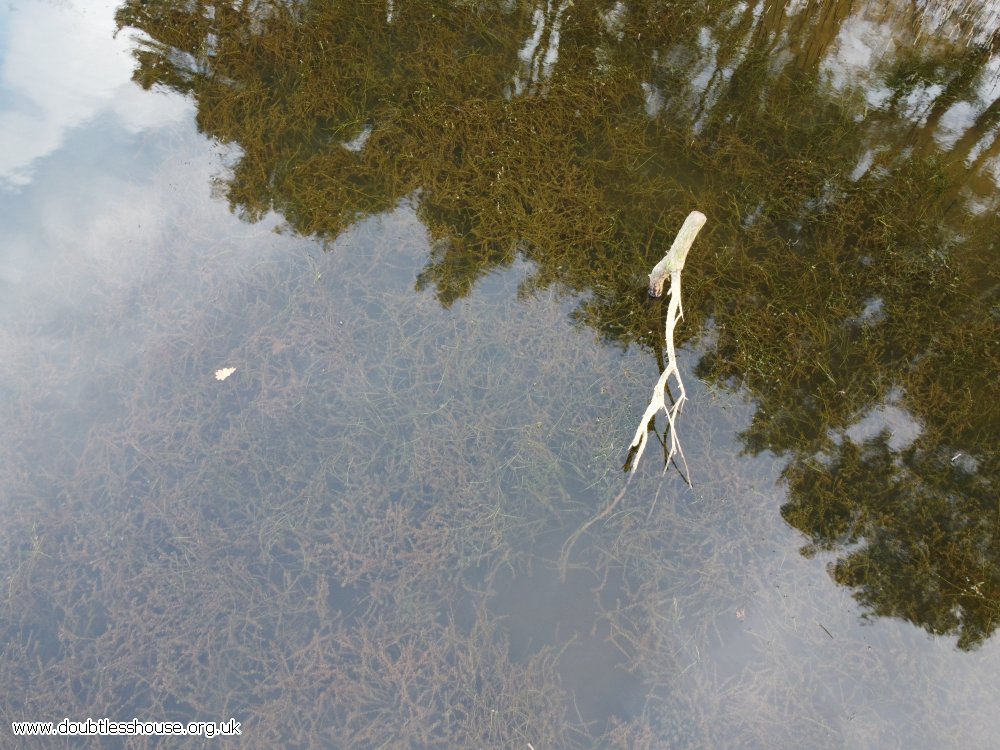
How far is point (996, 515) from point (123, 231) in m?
4.13

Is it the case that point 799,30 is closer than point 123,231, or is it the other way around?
point 123,231

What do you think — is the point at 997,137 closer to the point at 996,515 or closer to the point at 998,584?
the point at 996,515

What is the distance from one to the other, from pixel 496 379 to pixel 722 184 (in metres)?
1.68

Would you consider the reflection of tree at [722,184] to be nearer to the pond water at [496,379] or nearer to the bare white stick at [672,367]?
the pond water at [496,379]

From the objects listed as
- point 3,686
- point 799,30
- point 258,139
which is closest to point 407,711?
point 3,686

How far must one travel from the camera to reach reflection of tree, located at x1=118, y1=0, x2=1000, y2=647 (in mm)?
2697

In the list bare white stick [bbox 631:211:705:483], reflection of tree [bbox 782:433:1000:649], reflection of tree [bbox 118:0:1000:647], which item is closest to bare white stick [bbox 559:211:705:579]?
bare white stick [bbox 631:211:705:483]

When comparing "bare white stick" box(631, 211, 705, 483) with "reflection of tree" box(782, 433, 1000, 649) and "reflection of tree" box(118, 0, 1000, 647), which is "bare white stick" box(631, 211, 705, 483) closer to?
"reflection of tree" box(118, 0, 1000, 647)

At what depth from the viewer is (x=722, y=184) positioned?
3.48 meters

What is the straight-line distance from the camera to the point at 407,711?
88.9 inches

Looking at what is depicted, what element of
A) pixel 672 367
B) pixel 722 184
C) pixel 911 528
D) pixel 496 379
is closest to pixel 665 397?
pixel 672 367

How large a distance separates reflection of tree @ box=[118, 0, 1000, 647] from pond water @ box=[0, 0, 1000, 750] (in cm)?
2

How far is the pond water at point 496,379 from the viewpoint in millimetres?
2318

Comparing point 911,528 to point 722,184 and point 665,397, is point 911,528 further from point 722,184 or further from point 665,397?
point 722,184
